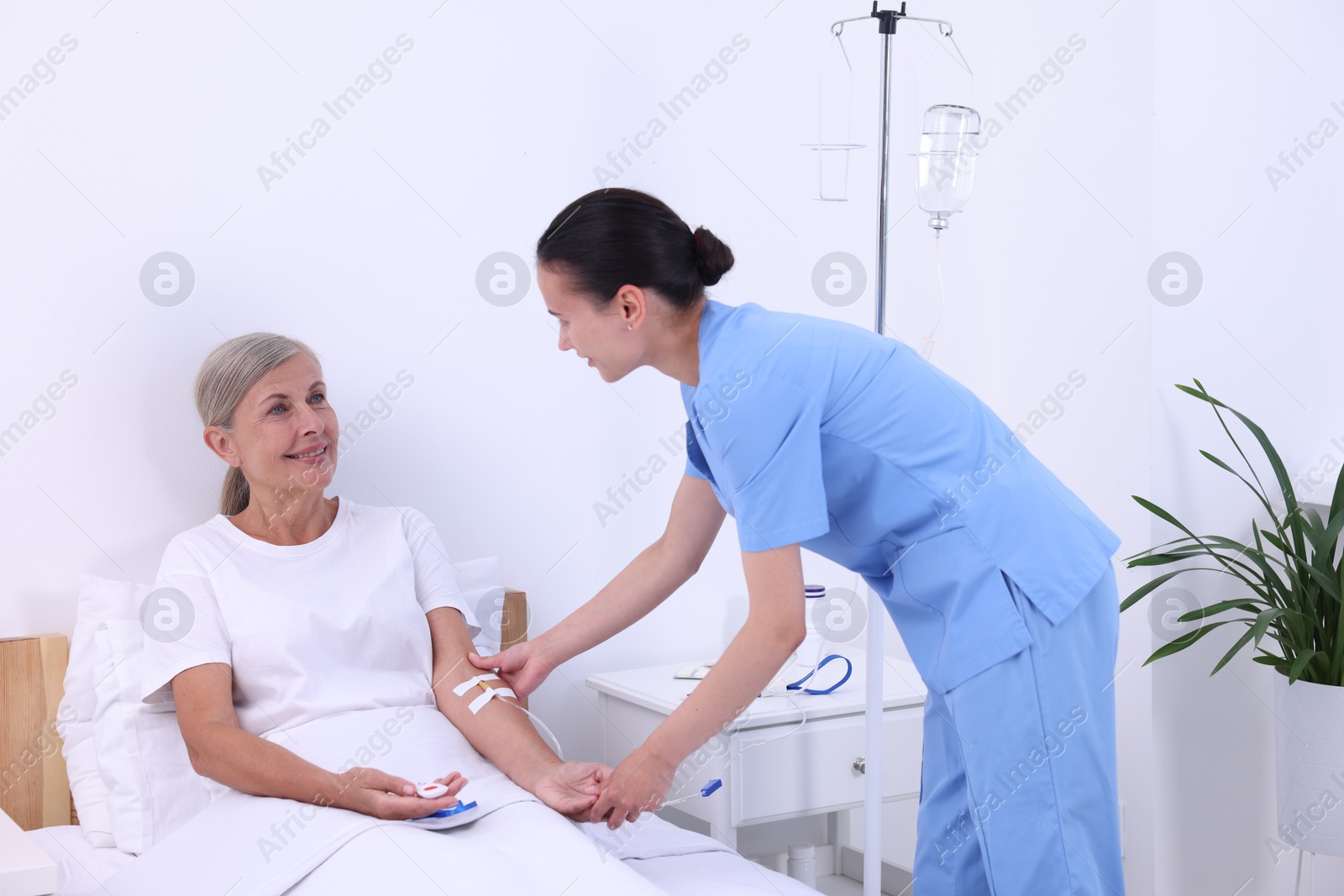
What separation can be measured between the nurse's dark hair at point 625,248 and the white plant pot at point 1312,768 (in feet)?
4.46

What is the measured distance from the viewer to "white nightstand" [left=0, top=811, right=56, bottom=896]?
3.45 feet

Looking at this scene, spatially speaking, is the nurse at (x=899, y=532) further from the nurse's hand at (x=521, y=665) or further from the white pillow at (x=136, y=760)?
the white pillow at (x=136, y=760)

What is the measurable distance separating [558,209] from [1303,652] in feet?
5.21

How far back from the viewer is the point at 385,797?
143 centimetres

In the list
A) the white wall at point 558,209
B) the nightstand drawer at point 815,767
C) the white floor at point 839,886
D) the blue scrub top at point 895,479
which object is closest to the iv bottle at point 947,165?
the white wall at point 558,209

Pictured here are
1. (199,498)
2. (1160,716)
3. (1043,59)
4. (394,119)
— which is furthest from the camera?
(1043,59)

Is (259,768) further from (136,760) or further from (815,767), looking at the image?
(815,767)

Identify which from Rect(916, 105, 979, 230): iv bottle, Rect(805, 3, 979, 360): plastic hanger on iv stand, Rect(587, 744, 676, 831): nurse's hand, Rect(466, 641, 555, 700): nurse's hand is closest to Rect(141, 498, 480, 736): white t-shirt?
Rect(466, 641, 555, 700): nurse's hand

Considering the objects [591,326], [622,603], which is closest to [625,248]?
[591,326]

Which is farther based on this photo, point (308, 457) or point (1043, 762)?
point (308, 457)

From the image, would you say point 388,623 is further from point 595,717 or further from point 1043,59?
point 1043,59

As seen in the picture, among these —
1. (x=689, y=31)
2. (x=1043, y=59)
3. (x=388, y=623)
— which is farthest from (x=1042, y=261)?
(x=388, y=623)

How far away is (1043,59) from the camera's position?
2.46 m

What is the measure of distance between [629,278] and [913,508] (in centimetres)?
46
